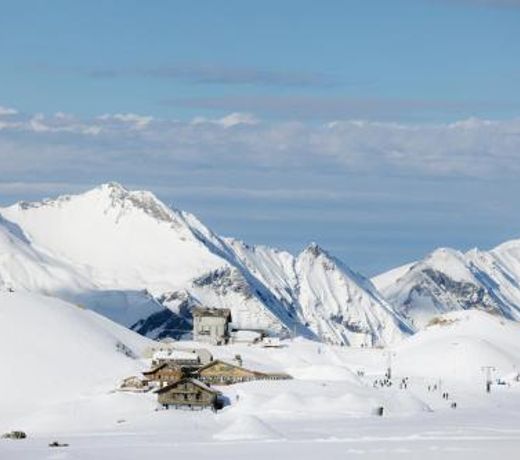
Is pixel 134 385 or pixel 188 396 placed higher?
pixel 134 385

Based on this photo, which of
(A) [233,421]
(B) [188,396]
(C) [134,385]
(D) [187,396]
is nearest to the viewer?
(A) [233,421]

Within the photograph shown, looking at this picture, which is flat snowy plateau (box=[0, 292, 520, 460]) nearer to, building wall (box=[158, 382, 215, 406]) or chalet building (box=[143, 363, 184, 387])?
A: building wall (box=[158, 382, 215, 406])

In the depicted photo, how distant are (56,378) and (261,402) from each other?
2467cm

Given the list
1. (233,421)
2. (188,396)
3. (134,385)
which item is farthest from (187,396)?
(233,421)

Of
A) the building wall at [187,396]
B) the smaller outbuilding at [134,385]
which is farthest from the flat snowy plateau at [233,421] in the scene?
the building wall at [187,396]

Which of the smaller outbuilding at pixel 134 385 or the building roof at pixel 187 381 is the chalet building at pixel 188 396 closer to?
the building roof at pixel 187 381

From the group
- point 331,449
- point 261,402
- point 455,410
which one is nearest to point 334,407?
point 261,402

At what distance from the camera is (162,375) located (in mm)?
196250

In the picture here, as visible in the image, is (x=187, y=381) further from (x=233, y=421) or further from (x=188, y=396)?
(x=233, y=421)

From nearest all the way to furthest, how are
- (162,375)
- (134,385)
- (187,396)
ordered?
(187,396) → (134,385) → (162,375)

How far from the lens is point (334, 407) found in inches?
6939

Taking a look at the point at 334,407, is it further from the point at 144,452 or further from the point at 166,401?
the point at 144,452

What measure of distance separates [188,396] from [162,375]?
2020 centimetres

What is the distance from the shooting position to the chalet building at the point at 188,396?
17462 cm
